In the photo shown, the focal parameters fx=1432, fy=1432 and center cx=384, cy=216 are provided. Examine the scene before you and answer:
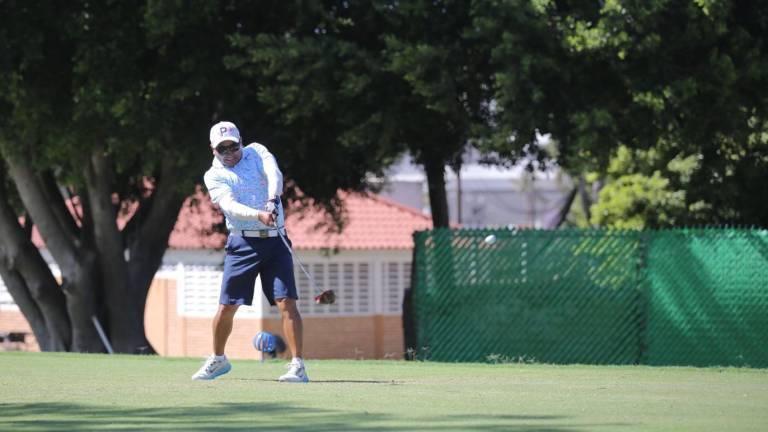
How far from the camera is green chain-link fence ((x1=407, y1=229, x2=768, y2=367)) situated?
15531 millimetres

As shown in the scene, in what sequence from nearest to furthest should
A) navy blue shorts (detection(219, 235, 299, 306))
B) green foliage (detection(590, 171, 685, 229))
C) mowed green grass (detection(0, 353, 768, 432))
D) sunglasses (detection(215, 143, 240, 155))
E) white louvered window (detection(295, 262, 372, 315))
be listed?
mowed green grass (detection(0, 353, 768, 432)) → sunglasses (detection(215, 143, 240, 155)) → navy blue shorts (detection(219, 235, 299, 306)) → green foliage (detection(590, 171, 685, 229)) → white louvered window (detection(295, 262, 372, 315))

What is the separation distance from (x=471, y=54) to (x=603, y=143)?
79.9 inches

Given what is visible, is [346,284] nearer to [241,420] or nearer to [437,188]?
[437,188]

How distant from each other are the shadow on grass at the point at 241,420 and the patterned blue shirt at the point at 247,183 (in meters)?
2.04

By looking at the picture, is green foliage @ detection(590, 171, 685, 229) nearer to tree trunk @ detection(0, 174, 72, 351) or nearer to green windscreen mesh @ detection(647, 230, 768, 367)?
tree trunk @ detection(0, 174, 72, 351)

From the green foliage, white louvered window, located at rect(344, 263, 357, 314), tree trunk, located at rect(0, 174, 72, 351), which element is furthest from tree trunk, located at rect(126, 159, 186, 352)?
white louvered window, located at rect(344, 263, 357, 314)

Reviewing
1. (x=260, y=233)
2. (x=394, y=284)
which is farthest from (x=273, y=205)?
(x=394, y=284)

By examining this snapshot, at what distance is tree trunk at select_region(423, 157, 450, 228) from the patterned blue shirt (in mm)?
11494

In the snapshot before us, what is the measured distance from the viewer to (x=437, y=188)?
22062 millimetres

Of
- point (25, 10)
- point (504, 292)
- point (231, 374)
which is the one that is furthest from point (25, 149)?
point (231, 374)

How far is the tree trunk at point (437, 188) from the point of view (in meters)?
21.7

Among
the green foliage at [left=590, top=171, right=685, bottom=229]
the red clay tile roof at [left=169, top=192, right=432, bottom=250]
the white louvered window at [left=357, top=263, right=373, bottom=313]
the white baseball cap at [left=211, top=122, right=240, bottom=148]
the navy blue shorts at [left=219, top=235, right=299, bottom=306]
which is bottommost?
the white louvered window at [left=357, top=263, right=373, bottom=313]

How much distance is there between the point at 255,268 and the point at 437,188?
40.0 ft

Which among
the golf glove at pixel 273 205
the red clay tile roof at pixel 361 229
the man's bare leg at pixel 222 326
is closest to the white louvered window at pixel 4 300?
the red clay tile roof at pixel 361 229
